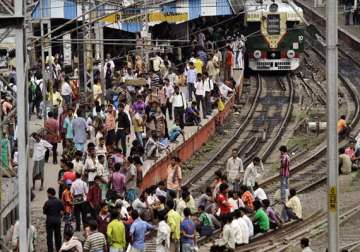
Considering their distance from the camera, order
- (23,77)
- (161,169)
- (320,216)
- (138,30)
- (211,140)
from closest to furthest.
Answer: (23,77) → (320,216) → (161,169) → (211,140) → (138,30)

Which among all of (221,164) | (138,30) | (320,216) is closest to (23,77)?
(320,216)

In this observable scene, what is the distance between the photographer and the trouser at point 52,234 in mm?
21609

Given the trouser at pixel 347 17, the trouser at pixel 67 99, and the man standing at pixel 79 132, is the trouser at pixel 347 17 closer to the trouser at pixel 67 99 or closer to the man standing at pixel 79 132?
the trouser at pixel 67 99

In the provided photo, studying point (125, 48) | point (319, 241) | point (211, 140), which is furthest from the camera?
point (125, 48)

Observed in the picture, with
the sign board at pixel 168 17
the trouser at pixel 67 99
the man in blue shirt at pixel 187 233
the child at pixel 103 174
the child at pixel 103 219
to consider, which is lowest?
the man in blue shirt at pixel 187 233

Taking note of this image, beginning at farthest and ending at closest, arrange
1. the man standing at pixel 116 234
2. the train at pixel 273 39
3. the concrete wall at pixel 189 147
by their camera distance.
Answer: the train at pixel 273 39 → the concrete wall at pixel 189 147 → the man standing at pixel 116 234

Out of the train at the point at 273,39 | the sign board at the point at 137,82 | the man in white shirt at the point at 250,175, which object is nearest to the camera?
the man in white shirt at the point at 250,175

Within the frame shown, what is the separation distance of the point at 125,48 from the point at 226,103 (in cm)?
845

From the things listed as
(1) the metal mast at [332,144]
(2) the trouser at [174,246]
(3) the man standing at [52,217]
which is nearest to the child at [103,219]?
(3) the man standing at [52,217]

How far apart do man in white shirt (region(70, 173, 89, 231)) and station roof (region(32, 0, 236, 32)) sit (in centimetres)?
1635

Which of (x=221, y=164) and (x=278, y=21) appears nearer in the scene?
(x=221, y=164)

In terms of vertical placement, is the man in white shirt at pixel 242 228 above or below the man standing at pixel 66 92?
below

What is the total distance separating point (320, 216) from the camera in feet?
86.1

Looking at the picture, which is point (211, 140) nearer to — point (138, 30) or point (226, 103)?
point (226, 103)
